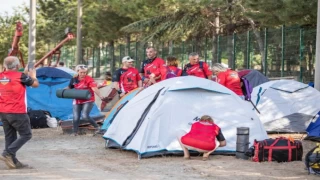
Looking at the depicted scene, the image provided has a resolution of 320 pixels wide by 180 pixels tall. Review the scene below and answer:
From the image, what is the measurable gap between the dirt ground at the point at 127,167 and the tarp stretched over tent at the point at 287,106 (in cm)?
436

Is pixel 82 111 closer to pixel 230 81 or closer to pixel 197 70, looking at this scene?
pixel 197 70

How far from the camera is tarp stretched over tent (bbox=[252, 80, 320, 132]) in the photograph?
1666 cm

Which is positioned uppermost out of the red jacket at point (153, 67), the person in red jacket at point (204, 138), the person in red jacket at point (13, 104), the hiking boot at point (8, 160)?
the red jacket at point (153, 67)

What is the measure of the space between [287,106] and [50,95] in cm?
737

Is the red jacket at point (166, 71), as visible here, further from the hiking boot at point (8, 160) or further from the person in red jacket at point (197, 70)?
the hiking boot at point (8, 160)

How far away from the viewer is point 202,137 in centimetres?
1216

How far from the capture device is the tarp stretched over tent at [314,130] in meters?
15.1

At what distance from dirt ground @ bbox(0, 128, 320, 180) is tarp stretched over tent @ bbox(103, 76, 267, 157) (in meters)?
0.26

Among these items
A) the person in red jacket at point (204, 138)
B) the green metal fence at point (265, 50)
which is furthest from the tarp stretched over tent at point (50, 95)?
the person in red jacket at point (204, 138)

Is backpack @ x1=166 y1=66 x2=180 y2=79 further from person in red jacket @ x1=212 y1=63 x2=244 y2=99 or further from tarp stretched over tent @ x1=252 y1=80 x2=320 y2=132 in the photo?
tarp stretched over tent @ x1=252 y1=80 x2=320 y2=132

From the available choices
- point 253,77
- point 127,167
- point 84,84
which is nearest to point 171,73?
point 84,84

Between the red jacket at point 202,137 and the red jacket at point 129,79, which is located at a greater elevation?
the red jacket at point 129,79

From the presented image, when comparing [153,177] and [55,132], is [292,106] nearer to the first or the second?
[55,132]

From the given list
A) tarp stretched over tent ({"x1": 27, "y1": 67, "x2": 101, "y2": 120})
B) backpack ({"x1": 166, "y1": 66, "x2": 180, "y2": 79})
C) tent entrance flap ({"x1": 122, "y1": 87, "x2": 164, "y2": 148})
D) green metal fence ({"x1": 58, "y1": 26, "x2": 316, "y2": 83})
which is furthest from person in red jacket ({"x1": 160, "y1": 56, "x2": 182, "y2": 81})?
green metal fence ({"x1": 58, "y1": 26, "x2": 316, "y2": 83})
